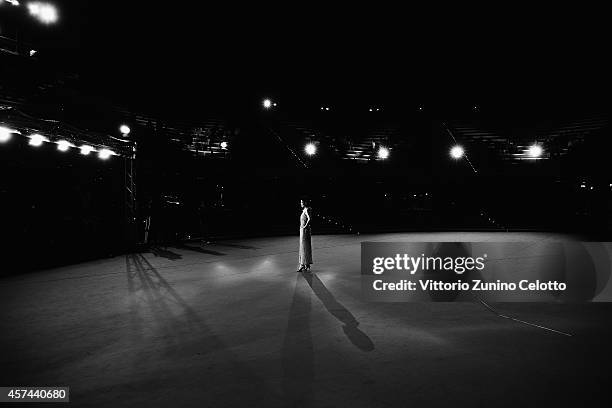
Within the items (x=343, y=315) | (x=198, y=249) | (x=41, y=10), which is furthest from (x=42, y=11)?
(x=343, y=315)

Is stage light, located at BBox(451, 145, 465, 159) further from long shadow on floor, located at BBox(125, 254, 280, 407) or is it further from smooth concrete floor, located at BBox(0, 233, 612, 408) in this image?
long shadow on floor, located at BBox(125, 254, 280, 407)

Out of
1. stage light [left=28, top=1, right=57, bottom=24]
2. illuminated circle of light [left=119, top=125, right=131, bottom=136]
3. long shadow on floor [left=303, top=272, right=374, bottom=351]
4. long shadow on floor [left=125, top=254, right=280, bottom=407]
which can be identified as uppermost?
stage light [left=28, top=1, right=57, bottom=24]

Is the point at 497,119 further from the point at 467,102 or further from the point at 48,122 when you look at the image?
the point at 48,122

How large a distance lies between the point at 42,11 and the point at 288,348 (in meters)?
9.45

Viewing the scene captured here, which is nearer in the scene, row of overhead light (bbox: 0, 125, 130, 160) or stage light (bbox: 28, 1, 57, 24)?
row of overhead light (bbox: 0, 125, 130, 160)

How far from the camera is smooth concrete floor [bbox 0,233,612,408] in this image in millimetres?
3340

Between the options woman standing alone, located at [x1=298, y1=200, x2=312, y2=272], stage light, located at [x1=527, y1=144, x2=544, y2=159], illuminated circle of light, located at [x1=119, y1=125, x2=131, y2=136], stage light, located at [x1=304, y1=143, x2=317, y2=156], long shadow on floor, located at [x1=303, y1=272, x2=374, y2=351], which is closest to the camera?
long shadow on floor, located at [x1=303, y1=272, x2=374, y2=351]

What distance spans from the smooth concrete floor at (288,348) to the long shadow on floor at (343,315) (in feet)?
0.10

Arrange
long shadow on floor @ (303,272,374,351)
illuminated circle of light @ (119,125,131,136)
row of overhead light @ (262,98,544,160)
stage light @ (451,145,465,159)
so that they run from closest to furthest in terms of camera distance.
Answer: long shadow on floor @ (303,272,374,351), illuminated circle of light @ (119,125,131,136), row of overhead light @ (262,98,544,160), stage light @ (451,145,465,159)

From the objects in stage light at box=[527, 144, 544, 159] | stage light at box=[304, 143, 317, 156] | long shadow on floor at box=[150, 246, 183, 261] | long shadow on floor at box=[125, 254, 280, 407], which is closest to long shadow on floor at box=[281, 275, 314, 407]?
long shadow on floor at box=[125, 254, 280, 407]

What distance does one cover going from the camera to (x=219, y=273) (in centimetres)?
933

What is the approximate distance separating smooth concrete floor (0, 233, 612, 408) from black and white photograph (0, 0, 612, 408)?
0.11ft

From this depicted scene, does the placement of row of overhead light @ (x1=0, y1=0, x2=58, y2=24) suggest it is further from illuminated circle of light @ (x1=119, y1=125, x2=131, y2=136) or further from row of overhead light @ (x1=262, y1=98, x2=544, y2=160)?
row of overhead light @ (x1=262, y1=98, x2=544, y2=160)

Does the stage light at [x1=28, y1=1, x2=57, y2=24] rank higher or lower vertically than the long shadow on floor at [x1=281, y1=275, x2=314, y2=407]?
higher
